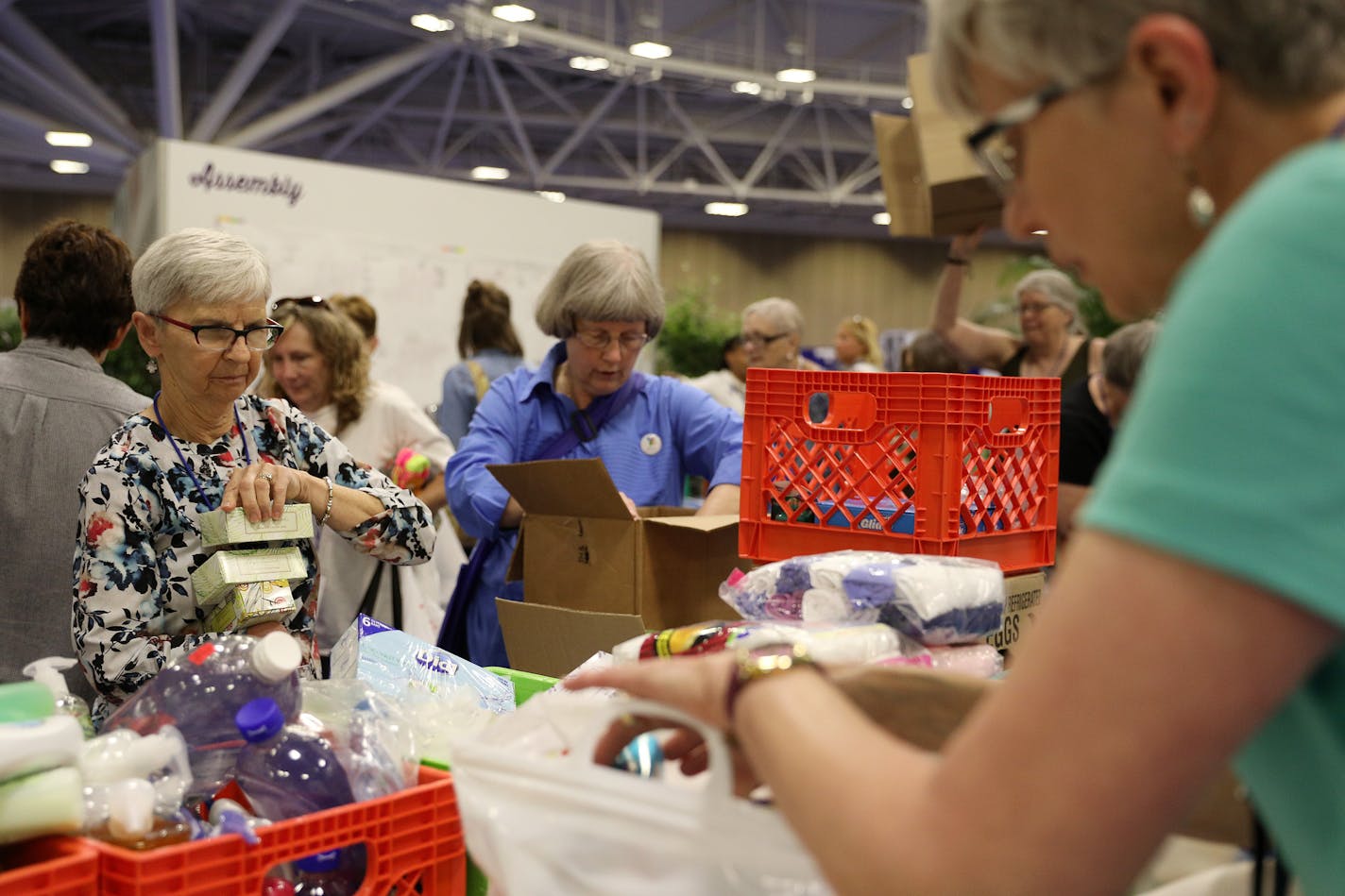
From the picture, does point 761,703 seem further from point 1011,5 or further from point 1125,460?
point 1011,5

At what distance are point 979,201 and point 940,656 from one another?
2.30 meters

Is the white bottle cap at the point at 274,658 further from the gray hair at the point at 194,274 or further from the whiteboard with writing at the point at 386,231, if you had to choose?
the whiteboard with writing at the point at 386,231

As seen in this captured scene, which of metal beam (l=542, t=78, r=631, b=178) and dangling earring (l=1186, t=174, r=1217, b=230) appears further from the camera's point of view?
metal beam (l=542, t=78, r=631, b=178)

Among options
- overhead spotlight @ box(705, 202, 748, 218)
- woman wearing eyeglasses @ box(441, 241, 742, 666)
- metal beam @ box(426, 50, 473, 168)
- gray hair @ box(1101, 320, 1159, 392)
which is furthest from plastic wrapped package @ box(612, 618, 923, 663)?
overhead spotlight @ box(705, 202, 748, 218)

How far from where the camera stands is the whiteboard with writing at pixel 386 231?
764 cm

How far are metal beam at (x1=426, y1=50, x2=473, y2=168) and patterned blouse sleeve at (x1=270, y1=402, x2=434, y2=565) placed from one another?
50.9ft

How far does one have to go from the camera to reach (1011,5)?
0.86m

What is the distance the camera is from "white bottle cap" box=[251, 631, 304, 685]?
1.60 meters

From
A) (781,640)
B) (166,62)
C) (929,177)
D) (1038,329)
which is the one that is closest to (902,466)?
(781,640)

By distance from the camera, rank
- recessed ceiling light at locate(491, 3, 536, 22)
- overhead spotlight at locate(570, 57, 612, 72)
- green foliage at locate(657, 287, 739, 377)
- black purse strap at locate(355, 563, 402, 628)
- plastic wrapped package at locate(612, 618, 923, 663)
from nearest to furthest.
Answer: plastic wrapped package at locate(612, 618, 923, 663) → black purse strap at locate(355, 563, 402, 628) → green foliage at locate(657, 287, 739, 377) → recessed ceiling light at locate(491, 3, 536, 22) → overhead spotlight at locate(570, 57, 612, 72)

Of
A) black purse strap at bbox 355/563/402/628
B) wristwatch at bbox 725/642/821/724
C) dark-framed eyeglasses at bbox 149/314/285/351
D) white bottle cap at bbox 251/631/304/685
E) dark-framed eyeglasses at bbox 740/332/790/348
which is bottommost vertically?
black purse strap at bbox 355/563/402/628

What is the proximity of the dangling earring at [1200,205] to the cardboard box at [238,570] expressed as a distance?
5.94 feet

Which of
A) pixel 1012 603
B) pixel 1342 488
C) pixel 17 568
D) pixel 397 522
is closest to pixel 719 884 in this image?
pixel 1342 488

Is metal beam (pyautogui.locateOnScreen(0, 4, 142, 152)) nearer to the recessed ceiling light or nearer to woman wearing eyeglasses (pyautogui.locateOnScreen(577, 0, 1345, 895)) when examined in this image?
the recessed ceiling light
